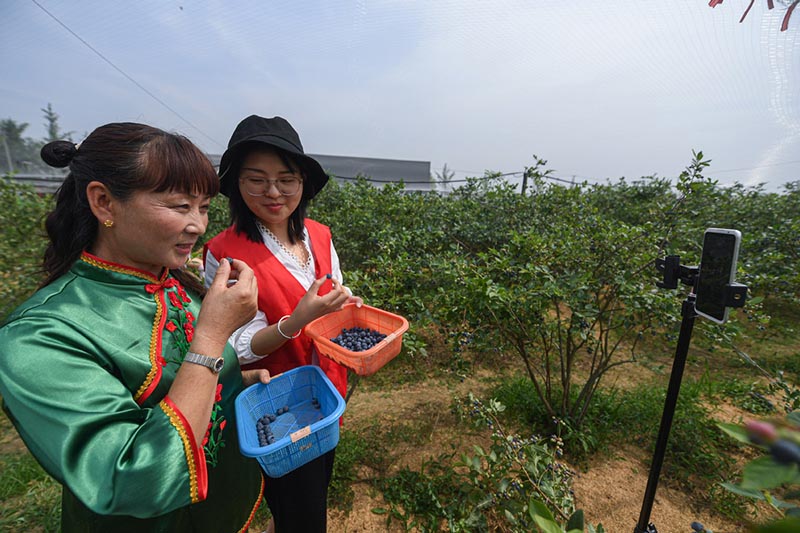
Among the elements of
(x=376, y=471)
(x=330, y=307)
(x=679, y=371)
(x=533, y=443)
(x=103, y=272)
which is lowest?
(x=376, y=471)

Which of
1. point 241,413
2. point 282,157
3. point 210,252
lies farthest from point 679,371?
point 210,252

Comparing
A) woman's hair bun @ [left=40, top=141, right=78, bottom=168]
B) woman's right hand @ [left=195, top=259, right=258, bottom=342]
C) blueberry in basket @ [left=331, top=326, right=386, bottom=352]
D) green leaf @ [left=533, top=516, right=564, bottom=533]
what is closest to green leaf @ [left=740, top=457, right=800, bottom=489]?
green leaf @ [left=533, top=516, right=564, bottom=533]

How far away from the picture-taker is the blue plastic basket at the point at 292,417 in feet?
3.88

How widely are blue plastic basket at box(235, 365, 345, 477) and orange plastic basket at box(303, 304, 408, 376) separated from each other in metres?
0.12

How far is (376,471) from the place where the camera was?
8.24 ft

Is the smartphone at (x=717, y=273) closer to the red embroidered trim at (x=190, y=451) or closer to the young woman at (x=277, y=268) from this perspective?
the young woman at (x=277, y=268)

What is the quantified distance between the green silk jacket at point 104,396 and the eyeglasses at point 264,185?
56 centimetres

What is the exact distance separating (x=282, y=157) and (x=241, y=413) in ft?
3.38

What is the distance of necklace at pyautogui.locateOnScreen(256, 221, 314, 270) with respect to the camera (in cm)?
164

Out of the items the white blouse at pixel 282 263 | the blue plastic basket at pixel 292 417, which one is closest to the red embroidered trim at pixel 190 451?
the blue plastic basket at pixel 292 417

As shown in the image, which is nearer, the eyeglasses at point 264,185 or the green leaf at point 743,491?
the green leaf at point 743,491

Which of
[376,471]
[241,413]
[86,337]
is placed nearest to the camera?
[86,337]

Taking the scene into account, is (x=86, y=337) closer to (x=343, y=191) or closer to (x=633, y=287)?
(x=633, y=287)

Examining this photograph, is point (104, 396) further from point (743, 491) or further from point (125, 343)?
point (743, 491)
